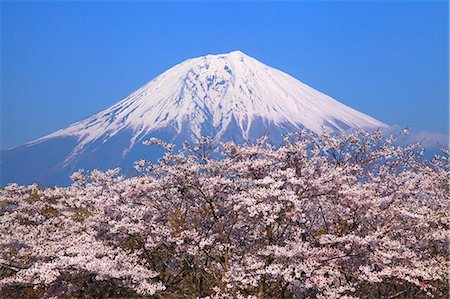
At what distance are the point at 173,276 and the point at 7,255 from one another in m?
4.29

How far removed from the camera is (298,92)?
607ft

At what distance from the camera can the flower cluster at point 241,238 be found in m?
10.3

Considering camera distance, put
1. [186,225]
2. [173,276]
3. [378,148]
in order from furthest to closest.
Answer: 1. [378,148]
2. [173,276]
3. [186,225]

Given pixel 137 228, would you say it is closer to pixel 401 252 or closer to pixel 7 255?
pixel 7 255

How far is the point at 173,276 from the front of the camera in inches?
512

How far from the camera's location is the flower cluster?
10258mm

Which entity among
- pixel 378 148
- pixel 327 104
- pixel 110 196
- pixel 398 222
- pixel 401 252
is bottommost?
pixel 401 252

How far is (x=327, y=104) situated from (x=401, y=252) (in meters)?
169

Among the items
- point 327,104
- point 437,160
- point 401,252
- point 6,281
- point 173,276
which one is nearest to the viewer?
point 6,281

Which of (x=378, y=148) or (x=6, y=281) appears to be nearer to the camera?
(x=6, y=281)

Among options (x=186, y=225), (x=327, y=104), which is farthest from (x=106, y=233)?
(x=327, y=104)

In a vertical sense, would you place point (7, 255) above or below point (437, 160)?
below

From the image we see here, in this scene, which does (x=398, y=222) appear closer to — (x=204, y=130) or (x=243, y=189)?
(x=243, y=189)

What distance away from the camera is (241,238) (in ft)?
39.4
